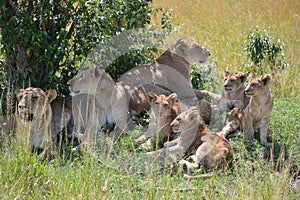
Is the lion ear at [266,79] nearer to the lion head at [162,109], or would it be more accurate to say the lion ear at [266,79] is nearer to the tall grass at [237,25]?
the lion head at [162,109]

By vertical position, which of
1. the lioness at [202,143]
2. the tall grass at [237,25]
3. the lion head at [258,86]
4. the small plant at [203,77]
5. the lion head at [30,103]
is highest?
the tall grass at [237,25]

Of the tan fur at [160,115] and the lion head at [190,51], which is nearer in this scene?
the tan fur at [160,115]

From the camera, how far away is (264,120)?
7141 mm

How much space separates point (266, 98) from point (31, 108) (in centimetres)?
256

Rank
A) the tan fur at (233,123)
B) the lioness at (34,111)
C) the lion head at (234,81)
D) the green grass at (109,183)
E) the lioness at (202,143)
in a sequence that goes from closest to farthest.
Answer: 1. the green grass at (109,183)
2. the lioness at (202,143)
3. the lioness at (34,111)
4. the tan fur at (233,123)
5. the lion head at (234,81)

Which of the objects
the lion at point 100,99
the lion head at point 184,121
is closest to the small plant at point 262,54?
the lion at point 100,99

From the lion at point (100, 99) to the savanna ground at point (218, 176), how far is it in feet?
2.89

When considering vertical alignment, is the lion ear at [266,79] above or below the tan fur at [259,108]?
above

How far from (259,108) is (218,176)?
135 cm

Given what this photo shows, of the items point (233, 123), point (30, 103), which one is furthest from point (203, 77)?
point (30, 103)

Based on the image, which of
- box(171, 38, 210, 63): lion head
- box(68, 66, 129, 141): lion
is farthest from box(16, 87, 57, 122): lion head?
box(171, 38, 210, 63): lion head

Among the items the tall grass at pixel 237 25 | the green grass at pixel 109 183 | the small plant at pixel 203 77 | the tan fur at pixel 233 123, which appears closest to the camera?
the green grass at pixel 109 183

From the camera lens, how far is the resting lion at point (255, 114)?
23.3ft

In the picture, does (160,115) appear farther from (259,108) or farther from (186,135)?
(259,108)
